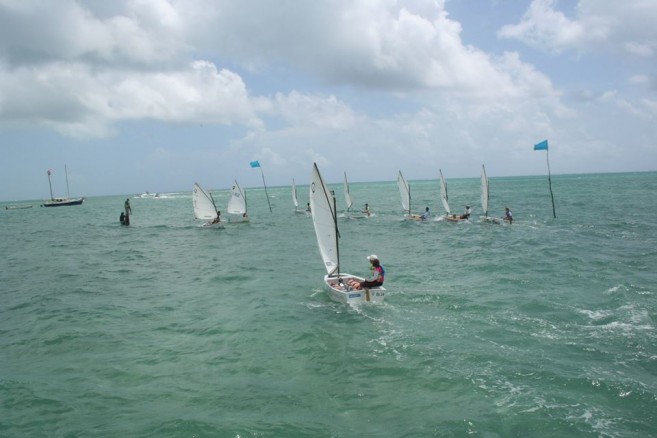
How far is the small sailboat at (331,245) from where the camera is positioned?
56.5 ft

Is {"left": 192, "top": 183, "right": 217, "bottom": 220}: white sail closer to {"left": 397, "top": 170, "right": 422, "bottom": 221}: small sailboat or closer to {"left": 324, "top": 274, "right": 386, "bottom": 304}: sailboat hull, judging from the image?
{"left": 397, "top": 170, "right": 422, "bottom": 221}: small sailboat

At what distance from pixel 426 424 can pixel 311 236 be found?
109ft

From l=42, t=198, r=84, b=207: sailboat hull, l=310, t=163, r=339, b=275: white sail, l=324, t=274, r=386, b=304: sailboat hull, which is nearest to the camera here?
l=324, t=274, r=386, b=304: sailboat hull

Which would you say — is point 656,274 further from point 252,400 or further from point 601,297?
point 252,400

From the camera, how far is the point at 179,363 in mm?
Result: 12570

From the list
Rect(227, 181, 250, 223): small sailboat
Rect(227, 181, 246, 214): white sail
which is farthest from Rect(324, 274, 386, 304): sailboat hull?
Rect(227, 181, 250, 223): small sailboat

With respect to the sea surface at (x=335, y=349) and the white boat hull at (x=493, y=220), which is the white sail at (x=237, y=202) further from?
the white boat hull at (x=493, y=220)

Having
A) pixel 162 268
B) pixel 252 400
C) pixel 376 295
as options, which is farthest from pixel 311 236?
pixel 252 400

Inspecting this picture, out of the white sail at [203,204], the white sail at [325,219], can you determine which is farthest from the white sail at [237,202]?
the white sail at [325,219]

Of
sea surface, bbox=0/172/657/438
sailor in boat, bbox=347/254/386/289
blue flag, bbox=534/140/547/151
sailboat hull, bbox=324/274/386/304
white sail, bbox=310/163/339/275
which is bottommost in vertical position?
sea surface, bbox=0/172/657/438


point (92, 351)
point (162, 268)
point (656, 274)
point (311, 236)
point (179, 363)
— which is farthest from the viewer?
point (311, 236)

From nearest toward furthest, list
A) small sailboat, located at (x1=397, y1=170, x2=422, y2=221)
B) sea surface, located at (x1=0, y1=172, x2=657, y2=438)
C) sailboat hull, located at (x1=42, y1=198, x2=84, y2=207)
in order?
1. sea surface, located at (x1=0, y1=172, x2=657, y2=438)
2. small sailboat, located at (x1=397, y1=170, x2=422, y2=221)
3. sailboat hull, located at (x1=42, y1=198, x2=84, y2=207)

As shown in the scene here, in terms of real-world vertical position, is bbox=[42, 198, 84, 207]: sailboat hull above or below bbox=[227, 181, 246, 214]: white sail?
above

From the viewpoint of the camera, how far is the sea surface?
9.42 meters
